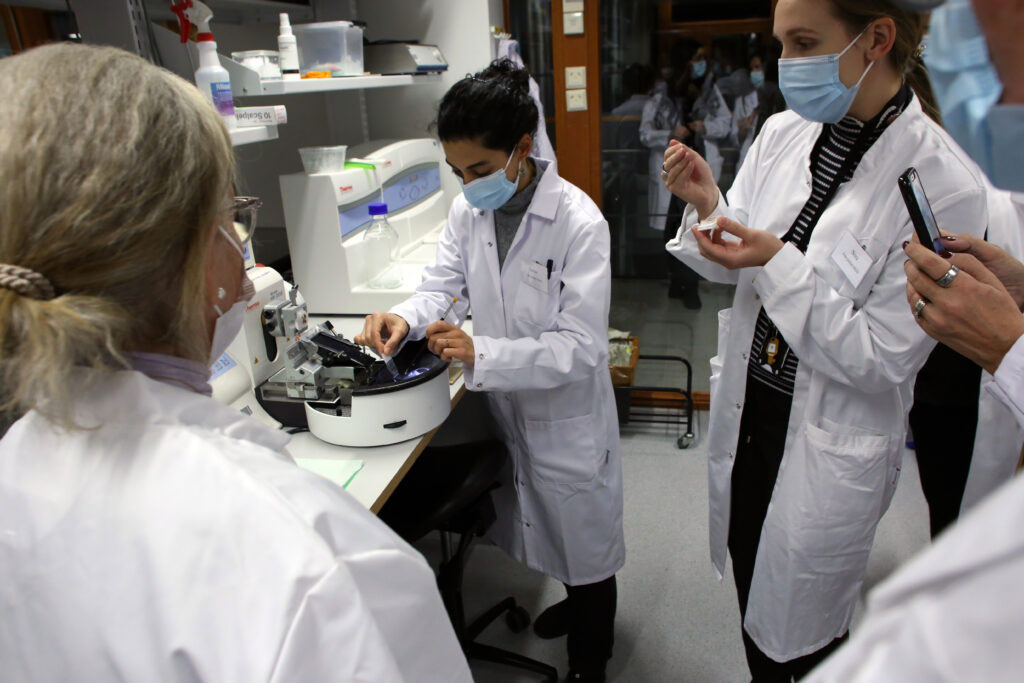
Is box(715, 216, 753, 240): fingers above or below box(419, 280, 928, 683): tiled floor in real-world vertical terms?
above

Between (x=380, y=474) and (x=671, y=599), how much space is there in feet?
4.09

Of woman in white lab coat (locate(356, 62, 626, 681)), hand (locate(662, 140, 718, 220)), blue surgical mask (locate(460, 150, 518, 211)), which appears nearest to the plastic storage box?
woman in white lab coat (locate(356, 62, 626, 681))

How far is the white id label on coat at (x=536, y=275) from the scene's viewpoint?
5.18ft

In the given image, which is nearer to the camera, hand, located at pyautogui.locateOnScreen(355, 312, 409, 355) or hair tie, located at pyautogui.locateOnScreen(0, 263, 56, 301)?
hair tie, located at pyautogui.locateOnScreen(0, 263, 56, 301)

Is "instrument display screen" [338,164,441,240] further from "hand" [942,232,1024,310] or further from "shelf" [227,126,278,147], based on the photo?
"hand" [942,232,1024,310]

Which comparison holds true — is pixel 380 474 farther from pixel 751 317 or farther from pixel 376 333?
pixel 751 317

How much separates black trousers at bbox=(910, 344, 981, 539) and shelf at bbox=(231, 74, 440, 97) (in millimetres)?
1830

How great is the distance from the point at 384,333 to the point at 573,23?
192 cm

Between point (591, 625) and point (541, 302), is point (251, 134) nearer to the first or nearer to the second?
point (541, 302)

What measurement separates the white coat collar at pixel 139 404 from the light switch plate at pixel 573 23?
2686 millimetres

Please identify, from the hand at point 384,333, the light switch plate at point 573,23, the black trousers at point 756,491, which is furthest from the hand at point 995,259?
the light switch plate at point 573,23

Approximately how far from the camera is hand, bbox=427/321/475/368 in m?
1.47

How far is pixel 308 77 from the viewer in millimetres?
2066

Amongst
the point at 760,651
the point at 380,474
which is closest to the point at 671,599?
the point at 760,651
